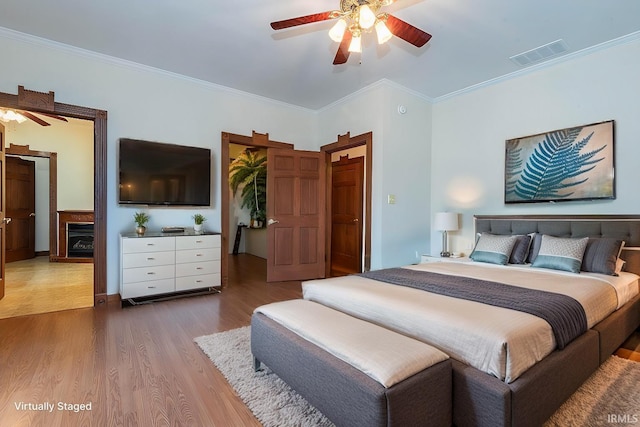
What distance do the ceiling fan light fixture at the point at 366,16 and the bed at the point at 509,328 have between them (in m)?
1.82

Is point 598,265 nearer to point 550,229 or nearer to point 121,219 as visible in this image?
point 550,229

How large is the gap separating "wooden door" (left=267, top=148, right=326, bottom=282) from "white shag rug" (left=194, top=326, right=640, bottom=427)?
247cm

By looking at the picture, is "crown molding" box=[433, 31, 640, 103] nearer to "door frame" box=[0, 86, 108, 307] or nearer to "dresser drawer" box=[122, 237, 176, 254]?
"dresser drawer" box=[122, 237, 176, 254]

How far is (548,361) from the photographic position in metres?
1.53

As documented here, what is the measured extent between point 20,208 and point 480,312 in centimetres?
837

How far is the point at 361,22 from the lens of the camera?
2.10 metres

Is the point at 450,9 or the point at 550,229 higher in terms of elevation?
the point at 450,9

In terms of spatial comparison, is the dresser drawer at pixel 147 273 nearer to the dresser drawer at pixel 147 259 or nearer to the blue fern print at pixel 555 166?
the dresser drawer at pixel 147 259

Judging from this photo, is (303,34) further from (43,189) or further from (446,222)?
(43,189)

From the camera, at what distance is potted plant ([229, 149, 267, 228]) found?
23.6 ft

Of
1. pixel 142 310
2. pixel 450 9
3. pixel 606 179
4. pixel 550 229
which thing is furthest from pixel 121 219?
pixel 606 179

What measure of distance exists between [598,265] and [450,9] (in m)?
2.58

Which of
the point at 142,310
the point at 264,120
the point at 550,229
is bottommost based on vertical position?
the point at 142,310

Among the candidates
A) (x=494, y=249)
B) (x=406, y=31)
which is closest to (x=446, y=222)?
(x=494, y=249)
